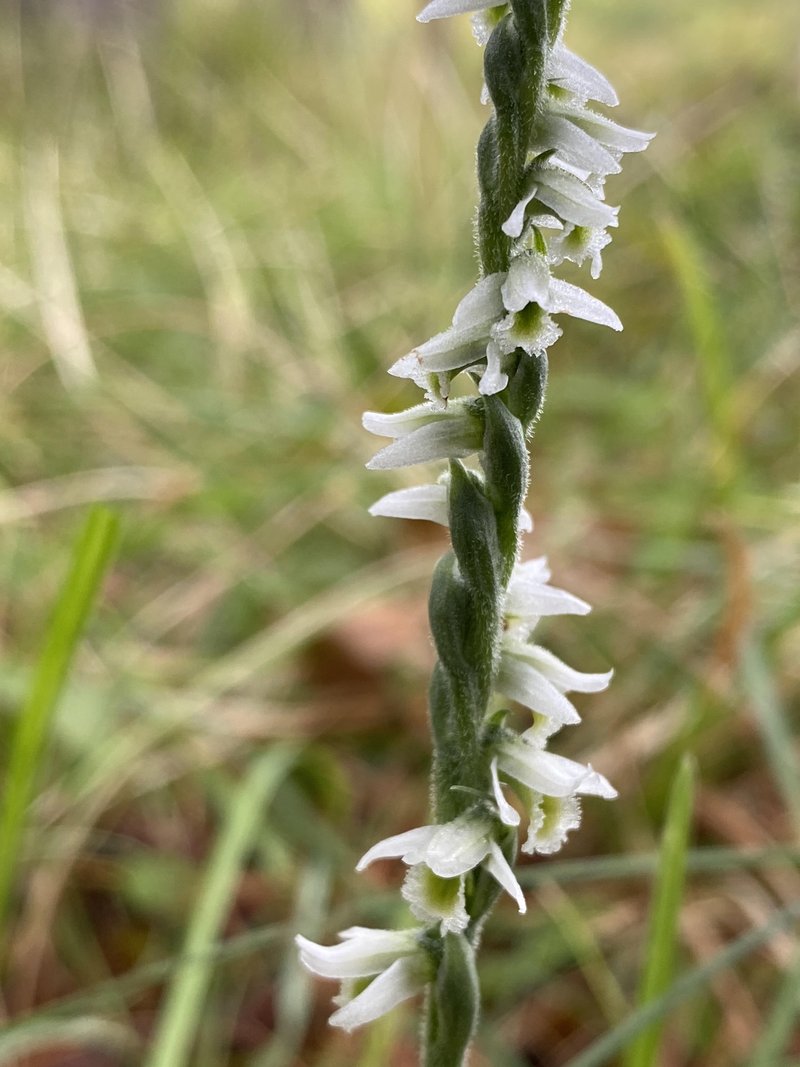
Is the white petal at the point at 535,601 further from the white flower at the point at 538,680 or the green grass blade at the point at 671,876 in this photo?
the green grass blade at the point at 671,876

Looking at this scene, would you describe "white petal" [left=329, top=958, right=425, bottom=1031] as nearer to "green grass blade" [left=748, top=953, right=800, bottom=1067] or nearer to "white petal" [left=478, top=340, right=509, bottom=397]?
"white petal" [left=478, top=340, right=509, bottom=397]

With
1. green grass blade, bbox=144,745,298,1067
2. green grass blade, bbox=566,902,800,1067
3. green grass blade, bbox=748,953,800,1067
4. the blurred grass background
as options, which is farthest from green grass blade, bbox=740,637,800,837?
green grass blade, bbox=144,745,298,1067

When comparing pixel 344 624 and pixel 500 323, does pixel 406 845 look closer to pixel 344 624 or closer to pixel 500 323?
pixel 500 323

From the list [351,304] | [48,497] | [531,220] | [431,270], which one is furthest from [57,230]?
[531,220]

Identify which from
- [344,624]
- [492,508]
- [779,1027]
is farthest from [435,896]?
[344,624]

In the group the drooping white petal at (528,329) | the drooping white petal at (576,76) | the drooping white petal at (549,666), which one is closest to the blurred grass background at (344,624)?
the drooping white petal at (549,666)

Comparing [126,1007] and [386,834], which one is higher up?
[386,834]

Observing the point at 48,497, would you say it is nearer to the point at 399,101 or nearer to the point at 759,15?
the point at 399,101
